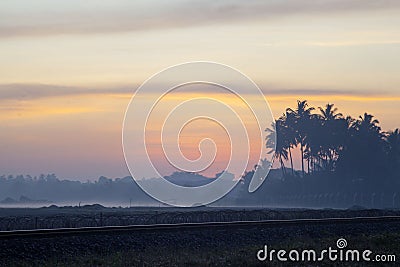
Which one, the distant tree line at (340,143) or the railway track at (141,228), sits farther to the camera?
the distant tree line at (340,143)

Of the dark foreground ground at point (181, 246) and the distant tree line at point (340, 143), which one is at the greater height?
the distant tree line at point (340, 143)

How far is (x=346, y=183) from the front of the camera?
132500 millimetres

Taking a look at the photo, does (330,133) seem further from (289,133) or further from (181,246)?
(181,246)

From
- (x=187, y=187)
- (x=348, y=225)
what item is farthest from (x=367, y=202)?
(x=348, y=225)

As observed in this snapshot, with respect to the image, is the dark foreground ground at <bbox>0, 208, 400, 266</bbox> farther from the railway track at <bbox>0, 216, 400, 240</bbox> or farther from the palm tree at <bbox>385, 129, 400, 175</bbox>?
the palm tree at <bbox>385, 129, 400, 175</bbox>

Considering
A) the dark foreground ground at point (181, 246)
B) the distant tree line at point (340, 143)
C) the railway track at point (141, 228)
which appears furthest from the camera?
the distant tree line at point (340, 143)

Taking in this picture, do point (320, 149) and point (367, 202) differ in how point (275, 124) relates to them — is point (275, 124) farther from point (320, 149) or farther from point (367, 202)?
point (367, 202)

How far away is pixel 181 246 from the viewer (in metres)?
32.2

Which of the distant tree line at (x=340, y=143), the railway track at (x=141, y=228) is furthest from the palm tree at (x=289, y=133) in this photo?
the railway track at (x=141, y=228)

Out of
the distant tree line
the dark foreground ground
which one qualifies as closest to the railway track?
the dark foreground ground

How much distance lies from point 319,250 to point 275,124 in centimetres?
10766

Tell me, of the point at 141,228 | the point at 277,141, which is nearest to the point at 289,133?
the point at 277,141

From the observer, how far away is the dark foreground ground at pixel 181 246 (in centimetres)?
2669

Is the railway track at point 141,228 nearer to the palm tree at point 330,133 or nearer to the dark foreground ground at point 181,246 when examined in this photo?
the dark foreground ground at point 181,246
